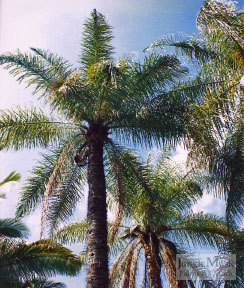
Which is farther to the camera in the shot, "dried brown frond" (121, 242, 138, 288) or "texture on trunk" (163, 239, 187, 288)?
"dried brown frond" (121, 242, 138, 288)

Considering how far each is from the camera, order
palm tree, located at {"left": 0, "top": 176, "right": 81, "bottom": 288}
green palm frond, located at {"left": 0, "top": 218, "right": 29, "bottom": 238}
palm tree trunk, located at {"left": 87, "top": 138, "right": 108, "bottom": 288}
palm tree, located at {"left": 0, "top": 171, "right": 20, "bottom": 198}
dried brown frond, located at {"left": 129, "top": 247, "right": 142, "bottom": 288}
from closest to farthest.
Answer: palm tree, located at {"left": 0, "top": 171, "right": 20, "bottom": 198} < palm tree trunk, located at {"left": 87, "top": 138, "right": 108, "bottom": 288} < palm tree, located at {"left": 0, "top": 176, "right": 81, "bottom": 288} < green palm frond, located at {"left": 0, "top": 218, "right": 29, "bottom": 238} < dried brown frond, located at {"left": 129, "top": 247, "right": 142, "bottom": 288}

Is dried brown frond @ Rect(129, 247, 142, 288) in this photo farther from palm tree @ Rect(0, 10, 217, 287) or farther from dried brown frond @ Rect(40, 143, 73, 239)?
dried brown frond @ Rect(40, 143, 73, 239)

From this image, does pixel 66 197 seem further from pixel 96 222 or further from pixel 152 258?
pixel 152 258

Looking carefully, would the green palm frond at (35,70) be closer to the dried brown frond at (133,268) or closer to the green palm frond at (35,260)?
the green palm frond at (35,260)

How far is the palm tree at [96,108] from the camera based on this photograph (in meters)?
8.66

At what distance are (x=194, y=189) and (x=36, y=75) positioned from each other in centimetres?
655

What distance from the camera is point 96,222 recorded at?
7.67 m

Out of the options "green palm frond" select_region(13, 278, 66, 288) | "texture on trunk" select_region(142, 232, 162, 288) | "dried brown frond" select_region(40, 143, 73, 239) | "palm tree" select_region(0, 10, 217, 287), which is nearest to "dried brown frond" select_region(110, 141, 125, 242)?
"palm tree" select_region(0, 10, 217, 287)

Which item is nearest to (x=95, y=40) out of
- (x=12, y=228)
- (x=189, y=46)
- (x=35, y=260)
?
(x=189, y=46)

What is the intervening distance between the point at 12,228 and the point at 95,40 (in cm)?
562

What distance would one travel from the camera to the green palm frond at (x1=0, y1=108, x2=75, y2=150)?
8.99m

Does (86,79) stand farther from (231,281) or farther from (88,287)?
(231,281)

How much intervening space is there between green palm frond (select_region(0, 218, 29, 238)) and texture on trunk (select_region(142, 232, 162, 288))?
376 cm

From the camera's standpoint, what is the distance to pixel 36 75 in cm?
916
